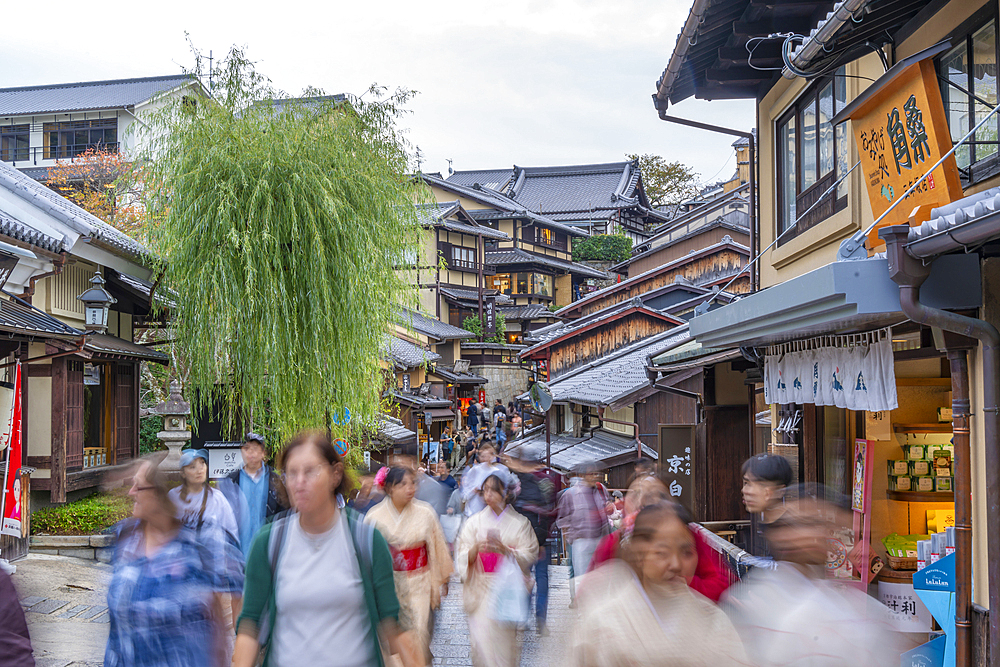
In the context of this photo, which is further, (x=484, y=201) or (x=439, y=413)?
(x=484, y=201)

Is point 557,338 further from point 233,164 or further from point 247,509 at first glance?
point 247,509

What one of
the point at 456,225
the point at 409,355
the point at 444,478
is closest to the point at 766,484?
the point at 444,478

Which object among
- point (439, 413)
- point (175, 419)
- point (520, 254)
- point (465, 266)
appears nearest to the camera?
point (175, 419)

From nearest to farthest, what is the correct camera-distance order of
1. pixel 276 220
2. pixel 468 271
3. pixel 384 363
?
1. pixel 276 220
2. pixel 384 363
3. pixel 468 271

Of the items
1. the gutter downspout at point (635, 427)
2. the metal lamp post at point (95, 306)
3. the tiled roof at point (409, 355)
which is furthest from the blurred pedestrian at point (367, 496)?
the tiled roof at point (409, 355)

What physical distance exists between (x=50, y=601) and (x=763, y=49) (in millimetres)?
9997

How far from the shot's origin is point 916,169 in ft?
17.9

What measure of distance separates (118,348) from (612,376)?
38.7 feet

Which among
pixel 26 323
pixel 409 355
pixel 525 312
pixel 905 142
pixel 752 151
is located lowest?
pixel 26 323

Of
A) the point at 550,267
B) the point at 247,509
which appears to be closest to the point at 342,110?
the point at 247,509

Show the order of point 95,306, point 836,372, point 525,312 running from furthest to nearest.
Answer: point 525,312 < point 95,306 < point 836,372

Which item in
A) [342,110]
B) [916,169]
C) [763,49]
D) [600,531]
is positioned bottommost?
[600,531]

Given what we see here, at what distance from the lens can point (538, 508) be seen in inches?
314

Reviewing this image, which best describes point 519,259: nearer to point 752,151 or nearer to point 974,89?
point 752,151
